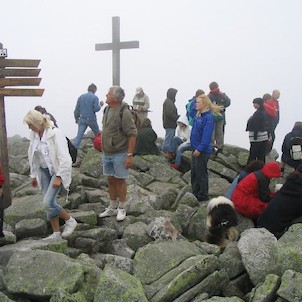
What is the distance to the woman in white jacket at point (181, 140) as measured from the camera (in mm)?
12959

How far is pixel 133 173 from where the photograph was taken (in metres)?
12.3

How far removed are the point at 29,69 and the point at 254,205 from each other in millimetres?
5682

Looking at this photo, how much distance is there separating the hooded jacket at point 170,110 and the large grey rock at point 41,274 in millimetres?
8386

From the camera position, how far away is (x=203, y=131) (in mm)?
8656

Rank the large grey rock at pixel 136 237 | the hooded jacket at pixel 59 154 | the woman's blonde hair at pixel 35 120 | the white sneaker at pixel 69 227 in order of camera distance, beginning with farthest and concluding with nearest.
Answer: the large grey rock at pixel 136 237
the white sneaker at pixel 69 227
the hooded jacket at pixel 59 154
the woman's blonde hair at pixel 35 120

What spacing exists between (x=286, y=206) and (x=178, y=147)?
6.43 m

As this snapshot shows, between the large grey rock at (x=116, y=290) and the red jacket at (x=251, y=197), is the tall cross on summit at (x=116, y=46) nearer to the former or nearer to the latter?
the red jacket at (x=251, y=197)

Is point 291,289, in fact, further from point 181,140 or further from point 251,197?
point 181,140

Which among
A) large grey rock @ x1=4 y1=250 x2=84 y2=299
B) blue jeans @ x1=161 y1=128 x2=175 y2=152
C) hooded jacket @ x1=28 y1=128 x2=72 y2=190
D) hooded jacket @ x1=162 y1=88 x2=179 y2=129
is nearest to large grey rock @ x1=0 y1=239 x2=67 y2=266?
large grey rock @ x1=4 y1=250 x2=84 y2=299

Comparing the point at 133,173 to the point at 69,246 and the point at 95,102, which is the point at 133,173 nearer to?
the point at 95,102

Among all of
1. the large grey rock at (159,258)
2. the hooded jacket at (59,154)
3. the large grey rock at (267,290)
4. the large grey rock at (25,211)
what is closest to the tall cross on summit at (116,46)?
the large grey rock at (25,211)

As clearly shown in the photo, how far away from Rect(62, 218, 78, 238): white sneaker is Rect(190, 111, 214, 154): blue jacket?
318 centimetres

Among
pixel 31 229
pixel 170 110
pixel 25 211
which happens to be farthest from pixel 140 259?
pixel 170 110

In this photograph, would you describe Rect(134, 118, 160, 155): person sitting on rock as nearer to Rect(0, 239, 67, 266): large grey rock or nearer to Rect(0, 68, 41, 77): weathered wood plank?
Rect(0, 68, 41, 77): weathered wood plank
